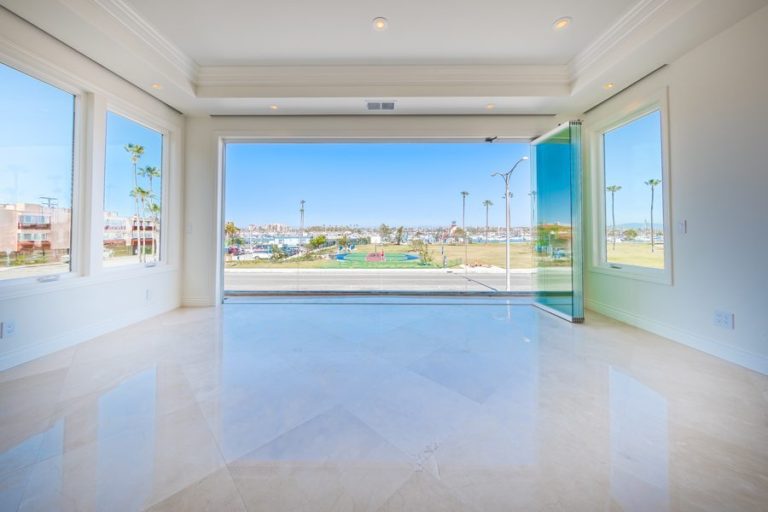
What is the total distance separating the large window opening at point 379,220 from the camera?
493 centimetres

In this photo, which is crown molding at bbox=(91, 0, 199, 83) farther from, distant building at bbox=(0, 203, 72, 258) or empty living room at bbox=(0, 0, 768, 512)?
distant building at bbox=(0, 203, 72, 258)

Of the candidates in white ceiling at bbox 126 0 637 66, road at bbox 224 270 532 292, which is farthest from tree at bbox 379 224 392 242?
white ceiling at bbox 126 0 637 66

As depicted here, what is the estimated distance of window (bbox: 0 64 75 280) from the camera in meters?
2.42

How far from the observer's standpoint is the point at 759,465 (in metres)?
1.34

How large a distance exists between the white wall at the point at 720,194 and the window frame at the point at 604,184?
6cm

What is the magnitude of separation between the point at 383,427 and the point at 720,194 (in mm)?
3388

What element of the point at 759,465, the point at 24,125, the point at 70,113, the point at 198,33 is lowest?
the point at 759,465

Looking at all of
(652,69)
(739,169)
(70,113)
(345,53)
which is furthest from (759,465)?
(70,113)

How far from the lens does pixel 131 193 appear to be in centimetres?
357

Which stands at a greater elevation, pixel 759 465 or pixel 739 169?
pixel 739 169

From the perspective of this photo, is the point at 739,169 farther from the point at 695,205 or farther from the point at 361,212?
the point at 361,212

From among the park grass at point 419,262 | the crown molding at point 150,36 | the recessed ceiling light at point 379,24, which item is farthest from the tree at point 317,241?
the recessed ceiling light at point 379,24

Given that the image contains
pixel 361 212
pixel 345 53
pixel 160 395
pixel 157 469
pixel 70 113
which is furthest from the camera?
pixel 361 212

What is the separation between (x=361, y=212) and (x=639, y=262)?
394 centimetres
